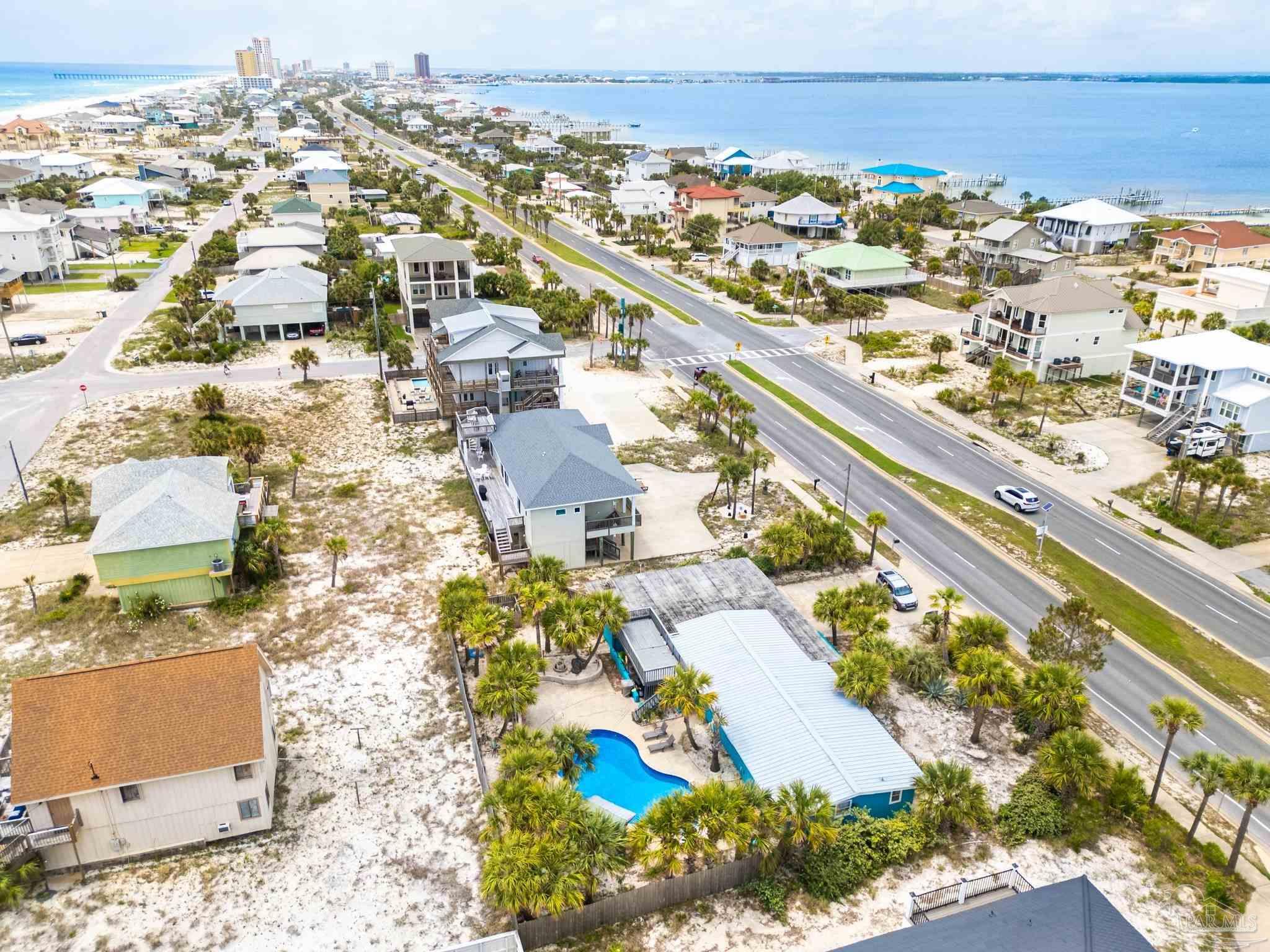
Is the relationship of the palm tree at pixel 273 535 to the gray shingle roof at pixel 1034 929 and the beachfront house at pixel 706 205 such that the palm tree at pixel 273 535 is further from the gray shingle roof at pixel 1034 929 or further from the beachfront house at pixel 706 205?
the beachfront house at pixel 706 205

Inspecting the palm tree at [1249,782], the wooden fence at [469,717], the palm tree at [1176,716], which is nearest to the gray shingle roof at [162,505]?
the wooden fence at [469,717]

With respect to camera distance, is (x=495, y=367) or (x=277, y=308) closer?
(x=495, y=367)

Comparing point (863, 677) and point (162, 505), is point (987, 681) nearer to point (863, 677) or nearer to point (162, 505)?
point (863, 677)

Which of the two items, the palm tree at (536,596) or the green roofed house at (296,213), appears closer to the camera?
the palm tree at (536,596)

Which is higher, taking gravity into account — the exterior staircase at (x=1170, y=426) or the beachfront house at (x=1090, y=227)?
the beachfront house at (x=1090, y=227)

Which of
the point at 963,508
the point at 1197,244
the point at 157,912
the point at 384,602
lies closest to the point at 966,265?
the point at 1197,244

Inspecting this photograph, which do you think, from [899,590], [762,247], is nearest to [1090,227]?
[762,247]

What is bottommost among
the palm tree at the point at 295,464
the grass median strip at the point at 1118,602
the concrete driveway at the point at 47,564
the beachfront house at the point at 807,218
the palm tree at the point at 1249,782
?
the grass median strip at the point at 1118,602
